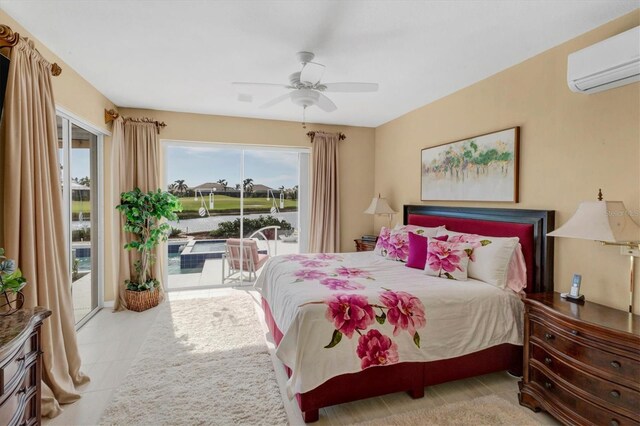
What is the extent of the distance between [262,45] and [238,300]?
3.17 m

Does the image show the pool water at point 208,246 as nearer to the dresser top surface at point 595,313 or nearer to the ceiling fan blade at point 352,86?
the ceiling fan blade at point 352,86

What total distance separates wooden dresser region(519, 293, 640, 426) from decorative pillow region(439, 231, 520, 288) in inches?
13.8

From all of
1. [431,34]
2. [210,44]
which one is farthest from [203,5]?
[431,34]

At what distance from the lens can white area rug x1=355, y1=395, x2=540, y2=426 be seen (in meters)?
2.07

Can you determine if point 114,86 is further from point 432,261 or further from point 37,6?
point 432,261

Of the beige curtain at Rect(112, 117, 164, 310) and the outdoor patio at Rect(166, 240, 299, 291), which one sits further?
the outdoor patio at Rect(166, 240, 299, 291)

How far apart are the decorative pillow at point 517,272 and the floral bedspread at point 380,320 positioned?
→ 114 mm

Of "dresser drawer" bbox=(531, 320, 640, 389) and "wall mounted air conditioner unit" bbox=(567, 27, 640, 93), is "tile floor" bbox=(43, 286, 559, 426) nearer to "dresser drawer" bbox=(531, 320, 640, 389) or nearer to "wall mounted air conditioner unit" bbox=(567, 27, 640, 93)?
"dresser drawer" bbox=(531, 320, 640, 389)

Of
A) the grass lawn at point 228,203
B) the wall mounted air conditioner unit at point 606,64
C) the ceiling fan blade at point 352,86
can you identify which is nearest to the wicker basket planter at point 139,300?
the grass lawn at point 228,203

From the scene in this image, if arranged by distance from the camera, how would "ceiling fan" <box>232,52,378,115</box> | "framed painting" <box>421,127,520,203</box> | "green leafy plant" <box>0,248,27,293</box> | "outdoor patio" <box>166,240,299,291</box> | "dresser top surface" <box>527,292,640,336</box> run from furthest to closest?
1. "outdoor patio" <box>166,240,299,291</box>
2. "framed painting" <box>421,127,520,203</box>
3. "ceiling fan" <box>232,52,378,115</box>
4. "dresser top surface" <box>527,292,640,336</box>
5. "green leafy plant" <box>0,248,27,293</box>

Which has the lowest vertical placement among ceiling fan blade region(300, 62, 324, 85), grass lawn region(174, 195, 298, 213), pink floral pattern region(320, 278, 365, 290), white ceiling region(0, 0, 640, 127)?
pink floral pattern region(320, 278, 365, 290)

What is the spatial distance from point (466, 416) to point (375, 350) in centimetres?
72

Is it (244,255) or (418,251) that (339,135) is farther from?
(418,251)

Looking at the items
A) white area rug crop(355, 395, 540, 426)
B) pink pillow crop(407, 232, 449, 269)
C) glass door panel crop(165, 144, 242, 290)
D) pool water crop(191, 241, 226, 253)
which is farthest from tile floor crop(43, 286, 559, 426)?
pool water crop(191, 241, 226, 253)
